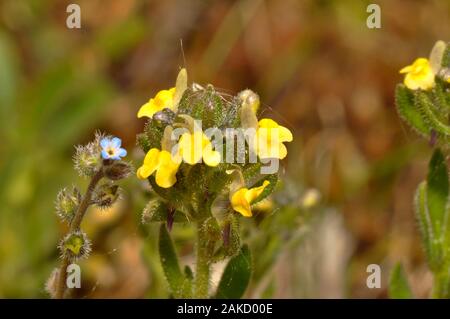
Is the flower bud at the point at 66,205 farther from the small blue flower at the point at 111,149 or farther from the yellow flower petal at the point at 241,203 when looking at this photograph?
the yellow flower petal at the point at 241,203

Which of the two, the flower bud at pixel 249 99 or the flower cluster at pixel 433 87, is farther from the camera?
the flower cluster at pixel 433 87

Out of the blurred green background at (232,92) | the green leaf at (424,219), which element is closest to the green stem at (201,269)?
the green leaf at (424,219)

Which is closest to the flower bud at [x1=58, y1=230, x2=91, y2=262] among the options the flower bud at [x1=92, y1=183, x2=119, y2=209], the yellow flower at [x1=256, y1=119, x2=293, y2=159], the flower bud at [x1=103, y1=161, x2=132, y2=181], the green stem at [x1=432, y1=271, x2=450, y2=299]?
the flower bud at [x1=92, y1=183, x2=119, y2=209]

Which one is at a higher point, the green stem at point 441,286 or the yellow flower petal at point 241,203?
the yellow flower petal at point 241,203

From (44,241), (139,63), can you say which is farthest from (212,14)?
(44,241)

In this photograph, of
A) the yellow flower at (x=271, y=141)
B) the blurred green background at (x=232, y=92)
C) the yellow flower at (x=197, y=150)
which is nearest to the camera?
the yellow flower at (x=197, y=150)

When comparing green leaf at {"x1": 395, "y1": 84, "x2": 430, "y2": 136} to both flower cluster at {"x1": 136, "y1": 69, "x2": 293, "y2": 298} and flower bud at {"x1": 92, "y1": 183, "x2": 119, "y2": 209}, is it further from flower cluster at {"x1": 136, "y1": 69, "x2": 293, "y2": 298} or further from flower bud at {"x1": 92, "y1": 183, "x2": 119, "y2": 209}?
flower bud at {"x1": 92, "y1": 183, "x2": 119, "y2": 209}

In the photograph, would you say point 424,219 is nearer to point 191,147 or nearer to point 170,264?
point 170,264
